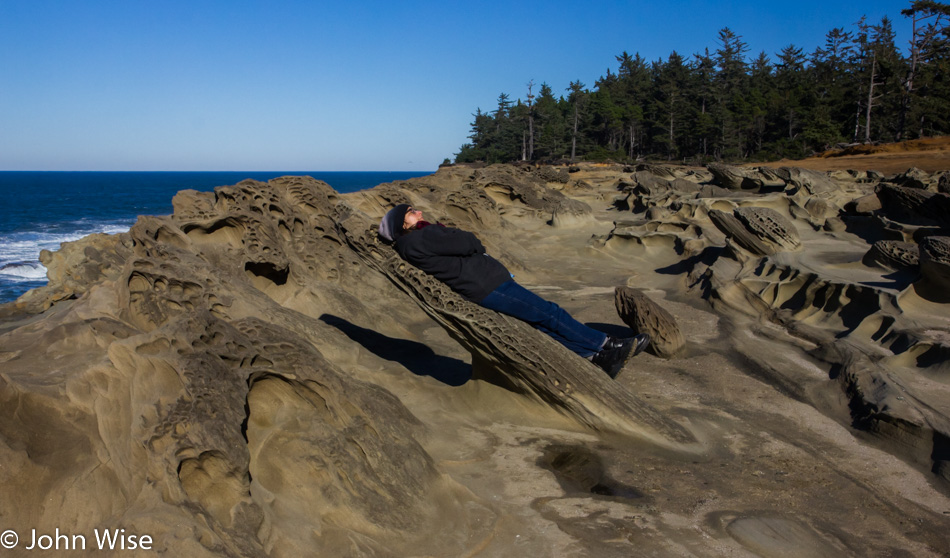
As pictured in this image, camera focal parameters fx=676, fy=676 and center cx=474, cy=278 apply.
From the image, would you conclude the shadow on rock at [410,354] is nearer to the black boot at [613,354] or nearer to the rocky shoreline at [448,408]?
the rocky shoreline at [448,408]

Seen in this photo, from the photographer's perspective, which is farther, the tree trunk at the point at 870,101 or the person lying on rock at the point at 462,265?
the tree trunk at the point at 870,101

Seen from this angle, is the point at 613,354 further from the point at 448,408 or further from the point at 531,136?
the point at 531,136

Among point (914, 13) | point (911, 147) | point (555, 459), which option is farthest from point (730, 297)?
point (914, 13)

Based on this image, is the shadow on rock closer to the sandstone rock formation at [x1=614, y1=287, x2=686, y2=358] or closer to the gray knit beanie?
the gray knit beanie

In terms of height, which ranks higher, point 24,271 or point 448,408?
point 448,408

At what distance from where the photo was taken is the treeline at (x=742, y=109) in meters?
32.8

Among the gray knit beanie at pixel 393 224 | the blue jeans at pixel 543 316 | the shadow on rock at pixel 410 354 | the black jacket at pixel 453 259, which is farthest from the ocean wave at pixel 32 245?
the blue jeans at pixel 543 316

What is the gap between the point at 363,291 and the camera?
7.99 metres

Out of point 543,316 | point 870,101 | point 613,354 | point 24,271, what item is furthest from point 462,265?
point 870,101

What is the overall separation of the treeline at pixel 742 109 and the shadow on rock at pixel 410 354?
33219 mm

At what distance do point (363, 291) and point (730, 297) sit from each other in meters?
4.28

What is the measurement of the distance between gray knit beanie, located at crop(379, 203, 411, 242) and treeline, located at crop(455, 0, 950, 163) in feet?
113

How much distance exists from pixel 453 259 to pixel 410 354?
2208 millimetres

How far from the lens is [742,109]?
40.2 metres
